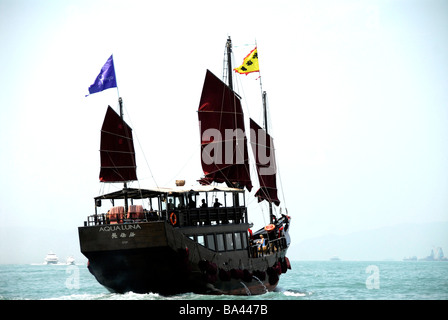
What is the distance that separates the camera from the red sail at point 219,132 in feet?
126

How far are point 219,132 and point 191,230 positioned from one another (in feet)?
32.2

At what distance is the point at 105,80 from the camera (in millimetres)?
34500

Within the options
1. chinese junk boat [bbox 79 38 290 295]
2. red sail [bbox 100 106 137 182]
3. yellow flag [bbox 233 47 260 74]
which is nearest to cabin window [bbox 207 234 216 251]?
chinese junk boat [bbox 79 38 290 295]

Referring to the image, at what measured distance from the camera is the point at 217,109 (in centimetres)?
3872

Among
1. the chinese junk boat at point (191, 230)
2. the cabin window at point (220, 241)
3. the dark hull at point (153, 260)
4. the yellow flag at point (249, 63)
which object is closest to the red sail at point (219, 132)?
the chinese junk boat at point (191, 230)

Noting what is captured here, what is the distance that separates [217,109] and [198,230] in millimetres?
10207

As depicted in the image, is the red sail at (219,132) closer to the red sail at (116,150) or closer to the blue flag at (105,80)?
the red sail at (116,150)

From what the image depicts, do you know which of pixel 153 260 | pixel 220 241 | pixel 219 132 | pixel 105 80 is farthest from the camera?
pixel 219 132

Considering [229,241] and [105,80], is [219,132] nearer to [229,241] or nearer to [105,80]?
[105,80]

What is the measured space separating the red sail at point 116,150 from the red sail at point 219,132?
12.9 ft

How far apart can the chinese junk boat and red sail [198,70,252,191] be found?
0.05m

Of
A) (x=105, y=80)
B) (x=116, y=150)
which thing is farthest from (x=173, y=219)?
(x=116, y=150)

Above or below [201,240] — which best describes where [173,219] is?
above
